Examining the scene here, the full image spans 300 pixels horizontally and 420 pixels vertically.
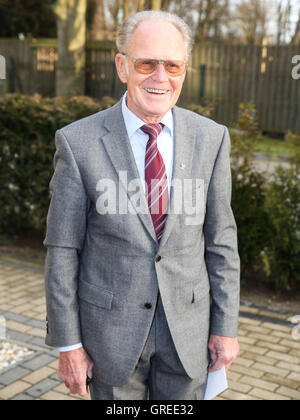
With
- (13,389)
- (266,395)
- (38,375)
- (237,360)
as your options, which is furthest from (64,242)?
(237,360)

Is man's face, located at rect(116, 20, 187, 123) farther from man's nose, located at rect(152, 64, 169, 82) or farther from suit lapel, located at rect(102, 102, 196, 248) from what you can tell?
suit lapel, located at rect(102, 102, 196, 248)

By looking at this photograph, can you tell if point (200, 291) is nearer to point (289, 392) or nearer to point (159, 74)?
point (159, 74)

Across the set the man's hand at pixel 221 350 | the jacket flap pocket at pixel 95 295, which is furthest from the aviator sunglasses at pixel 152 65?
the man's hand at pixel 221 350

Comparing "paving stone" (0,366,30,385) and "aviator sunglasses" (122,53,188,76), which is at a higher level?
"aviator sunglasses" (122,53,188,76)

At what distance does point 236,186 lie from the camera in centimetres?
573

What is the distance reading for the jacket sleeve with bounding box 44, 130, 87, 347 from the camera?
2139 millimetres

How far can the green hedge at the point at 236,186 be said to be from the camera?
18.1 ft

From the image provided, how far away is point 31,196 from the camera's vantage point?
22.6 ft

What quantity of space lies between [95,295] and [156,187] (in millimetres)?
508

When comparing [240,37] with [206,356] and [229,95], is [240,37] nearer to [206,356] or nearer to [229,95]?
[229,95]

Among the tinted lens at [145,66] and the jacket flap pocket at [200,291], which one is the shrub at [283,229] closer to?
the jacket flap pocket at [200,291]

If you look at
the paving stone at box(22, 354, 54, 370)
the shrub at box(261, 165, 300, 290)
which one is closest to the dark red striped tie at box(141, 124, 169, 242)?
the paving stone at box(22, 354, 54, 370)

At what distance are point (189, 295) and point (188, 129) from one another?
702 millimetres

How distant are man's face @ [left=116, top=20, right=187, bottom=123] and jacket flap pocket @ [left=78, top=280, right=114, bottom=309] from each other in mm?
720
